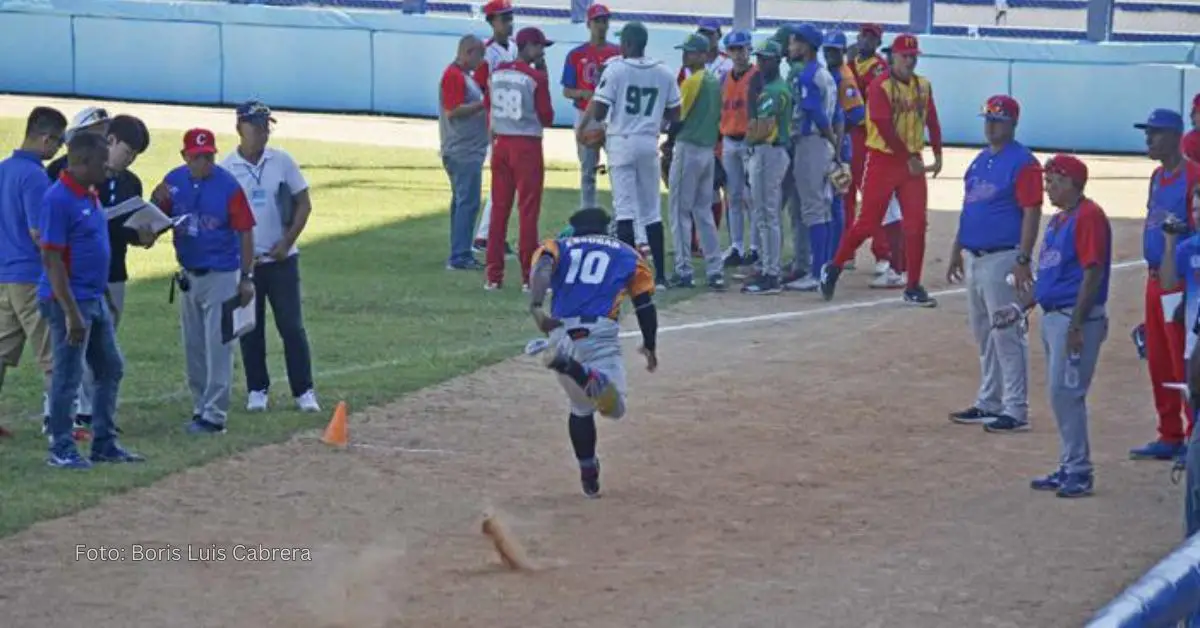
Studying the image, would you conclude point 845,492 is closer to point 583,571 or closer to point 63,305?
point 583,571

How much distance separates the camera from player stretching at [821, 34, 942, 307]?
604 inches

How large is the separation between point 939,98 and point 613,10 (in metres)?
6.32

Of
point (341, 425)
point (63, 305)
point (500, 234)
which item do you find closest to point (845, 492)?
point (341, 425)

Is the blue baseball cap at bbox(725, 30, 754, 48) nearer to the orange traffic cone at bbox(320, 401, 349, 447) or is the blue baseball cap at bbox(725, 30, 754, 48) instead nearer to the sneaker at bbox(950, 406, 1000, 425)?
the sneaker at bbox(950, 406, 1000, 425)

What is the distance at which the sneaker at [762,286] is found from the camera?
666 inches

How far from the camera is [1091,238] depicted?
32.7ft

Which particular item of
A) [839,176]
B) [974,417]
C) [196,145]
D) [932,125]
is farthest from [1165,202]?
[839,176]

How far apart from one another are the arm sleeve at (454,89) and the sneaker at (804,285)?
3.26 meters

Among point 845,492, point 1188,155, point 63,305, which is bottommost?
point 845,492

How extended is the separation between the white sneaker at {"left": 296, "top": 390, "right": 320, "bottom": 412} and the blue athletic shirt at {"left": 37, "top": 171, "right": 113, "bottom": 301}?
2042mm

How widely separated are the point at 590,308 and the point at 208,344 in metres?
2.55

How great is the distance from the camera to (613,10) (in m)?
32.8

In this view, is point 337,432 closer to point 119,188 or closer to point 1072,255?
point 119,188

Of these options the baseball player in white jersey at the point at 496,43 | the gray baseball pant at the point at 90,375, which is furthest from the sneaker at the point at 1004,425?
the baseball player in white jersey at the point at 496,43
